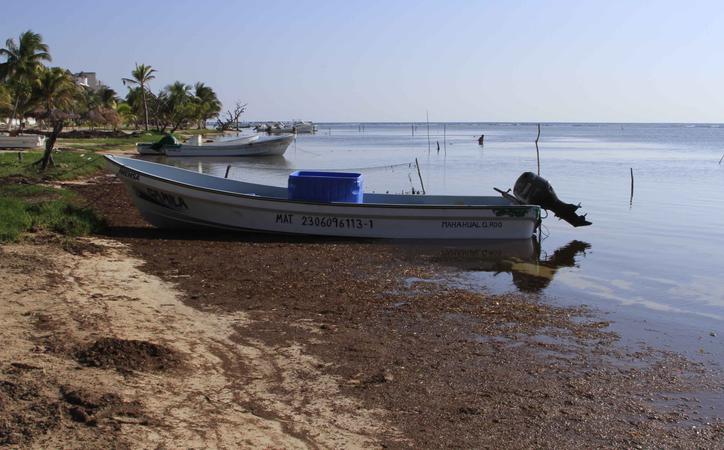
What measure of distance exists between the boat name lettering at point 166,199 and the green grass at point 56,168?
249 inches

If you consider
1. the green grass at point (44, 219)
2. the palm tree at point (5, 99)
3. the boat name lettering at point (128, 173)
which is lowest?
the green grass at point (44, 219)

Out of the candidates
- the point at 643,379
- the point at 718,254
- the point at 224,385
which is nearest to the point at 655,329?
the point at 643,379

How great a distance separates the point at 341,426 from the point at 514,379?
214 centimetres

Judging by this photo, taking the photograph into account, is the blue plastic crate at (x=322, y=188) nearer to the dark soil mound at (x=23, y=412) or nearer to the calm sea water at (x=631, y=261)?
the calm sea water at (x=631, y=261)

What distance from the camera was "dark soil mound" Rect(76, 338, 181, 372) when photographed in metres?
6.13

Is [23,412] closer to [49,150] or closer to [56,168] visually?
[49,150]

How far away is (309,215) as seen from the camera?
15125 mm

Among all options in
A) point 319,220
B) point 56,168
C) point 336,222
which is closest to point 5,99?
point 56,168

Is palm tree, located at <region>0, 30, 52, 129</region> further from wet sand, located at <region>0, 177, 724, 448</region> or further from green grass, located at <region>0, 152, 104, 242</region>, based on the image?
wet sand, located at <region>0, 177, 724, 448</region>

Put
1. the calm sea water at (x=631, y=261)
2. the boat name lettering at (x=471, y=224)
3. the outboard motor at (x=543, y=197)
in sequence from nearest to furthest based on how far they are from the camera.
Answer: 1. the calm sea water at (x=631, y=261)
2. the boat name lettering at (x=471, y=224)
3. the outboard motor at (x=543, y=197)

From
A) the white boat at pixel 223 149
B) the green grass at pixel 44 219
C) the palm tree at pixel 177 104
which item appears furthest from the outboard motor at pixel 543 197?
the palm tree at pixel 177 104

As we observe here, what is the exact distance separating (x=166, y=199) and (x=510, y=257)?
736 cm

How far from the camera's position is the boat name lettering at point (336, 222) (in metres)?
15.2

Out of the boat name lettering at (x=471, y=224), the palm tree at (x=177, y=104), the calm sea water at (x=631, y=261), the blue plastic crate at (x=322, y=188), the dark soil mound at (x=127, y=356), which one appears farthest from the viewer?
the palm tree at (x=177, y=104)
